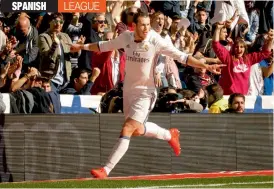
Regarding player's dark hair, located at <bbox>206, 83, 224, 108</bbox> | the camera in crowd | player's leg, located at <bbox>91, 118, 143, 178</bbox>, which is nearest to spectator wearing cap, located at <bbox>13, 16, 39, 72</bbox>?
the camera in crowd

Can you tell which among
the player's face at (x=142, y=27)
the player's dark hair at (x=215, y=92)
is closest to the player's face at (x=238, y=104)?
the player's dark hair at (x=215, y=92)

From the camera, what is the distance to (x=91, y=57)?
55.2ft

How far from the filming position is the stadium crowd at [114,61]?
14594mm

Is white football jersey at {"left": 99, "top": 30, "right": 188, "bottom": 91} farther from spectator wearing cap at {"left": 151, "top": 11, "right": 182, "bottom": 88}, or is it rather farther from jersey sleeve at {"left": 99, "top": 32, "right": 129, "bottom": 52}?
spectator wearing cap at {"left": 151, "top": 11, "right": 182, "bottom": 88}

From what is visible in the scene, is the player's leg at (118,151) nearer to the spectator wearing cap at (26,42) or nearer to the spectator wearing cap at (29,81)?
the spectator wearing cap at (29,81)

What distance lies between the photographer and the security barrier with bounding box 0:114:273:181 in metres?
13.3

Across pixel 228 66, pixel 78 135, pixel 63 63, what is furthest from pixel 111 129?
pixel 228 66

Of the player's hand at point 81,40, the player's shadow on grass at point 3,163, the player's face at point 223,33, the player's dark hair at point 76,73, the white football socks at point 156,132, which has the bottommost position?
the player's shadow on grass at point 3,163

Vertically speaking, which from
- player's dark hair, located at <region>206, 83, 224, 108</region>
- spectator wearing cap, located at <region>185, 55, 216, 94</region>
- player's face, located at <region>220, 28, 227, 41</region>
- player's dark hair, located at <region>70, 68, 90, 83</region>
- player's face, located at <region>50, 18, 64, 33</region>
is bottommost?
player's dark hair, located at <region>206, 83, 224, 108</region>

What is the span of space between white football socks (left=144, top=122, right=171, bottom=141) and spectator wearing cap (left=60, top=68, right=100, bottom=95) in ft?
8.55

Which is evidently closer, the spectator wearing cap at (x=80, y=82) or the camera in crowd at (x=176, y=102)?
the camera in crowd at (x=176, y=102)

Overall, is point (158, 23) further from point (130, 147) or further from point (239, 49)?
point (130, 147)

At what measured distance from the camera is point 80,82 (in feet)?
51.8

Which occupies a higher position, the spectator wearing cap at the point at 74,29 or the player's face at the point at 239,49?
the spectator wearing cap at the point at 74,29
